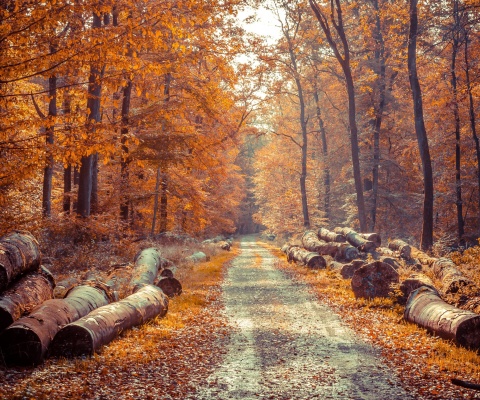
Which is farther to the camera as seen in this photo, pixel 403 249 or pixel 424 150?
pixel 424 150

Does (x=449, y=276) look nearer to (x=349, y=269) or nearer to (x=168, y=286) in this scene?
(x=349, y=269)

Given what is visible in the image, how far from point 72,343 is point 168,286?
587 cm

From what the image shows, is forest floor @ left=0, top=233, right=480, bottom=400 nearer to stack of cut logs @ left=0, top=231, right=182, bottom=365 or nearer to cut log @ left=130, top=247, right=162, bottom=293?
stack of cut logs @ left=0, top=231, right=182, bottom=365

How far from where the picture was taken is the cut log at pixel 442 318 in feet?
24.9

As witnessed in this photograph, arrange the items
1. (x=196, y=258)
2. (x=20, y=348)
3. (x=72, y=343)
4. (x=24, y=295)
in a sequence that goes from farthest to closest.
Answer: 1. (x=196, y=258)
2. (x=24, y=295)
3. (x=72, y=343)
4. (x=20, y=348)

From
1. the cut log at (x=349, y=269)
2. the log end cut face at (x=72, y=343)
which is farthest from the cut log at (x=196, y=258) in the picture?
the log end cut face at (x=72, y=343)

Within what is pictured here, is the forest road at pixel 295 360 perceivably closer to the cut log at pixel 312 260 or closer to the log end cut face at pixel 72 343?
the log end cut face at pixel 72 343

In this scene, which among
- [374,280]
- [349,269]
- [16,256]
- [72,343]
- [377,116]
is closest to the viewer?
[72,343]

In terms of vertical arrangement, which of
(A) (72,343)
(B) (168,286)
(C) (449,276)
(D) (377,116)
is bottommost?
(B) (168,286)

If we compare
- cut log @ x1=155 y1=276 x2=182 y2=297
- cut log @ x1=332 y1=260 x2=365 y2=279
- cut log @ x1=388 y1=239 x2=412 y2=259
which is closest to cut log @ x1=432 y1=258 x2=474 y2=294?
cut log @ x1=332 y1=260 x2=365 y2=279

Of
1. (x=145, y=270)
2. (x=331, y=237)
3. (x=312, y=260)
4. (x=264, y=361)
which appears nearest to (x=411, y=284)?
(x=264, y=361)

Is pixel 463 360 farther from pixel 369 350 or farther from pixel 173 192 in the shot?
pixel 173 192

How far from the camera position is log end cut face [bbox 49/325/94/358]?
275 inches

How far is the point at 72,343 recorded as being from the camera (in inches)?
278
